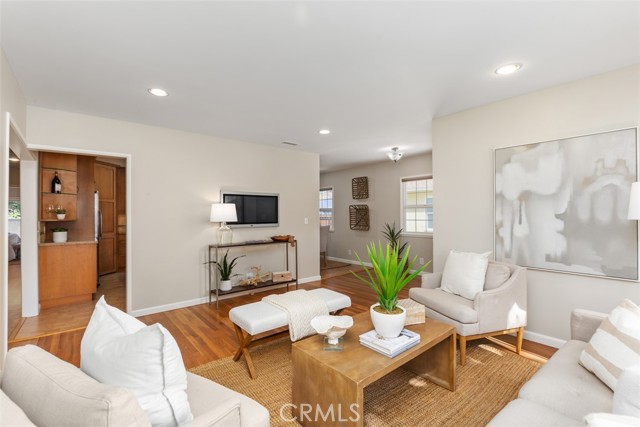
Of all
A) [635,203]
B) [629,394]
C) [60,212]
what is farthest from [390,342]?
[60,212]

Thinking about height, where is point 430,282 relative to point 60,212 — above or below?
below

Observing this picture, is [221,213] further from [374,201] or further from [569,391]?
[374,201]

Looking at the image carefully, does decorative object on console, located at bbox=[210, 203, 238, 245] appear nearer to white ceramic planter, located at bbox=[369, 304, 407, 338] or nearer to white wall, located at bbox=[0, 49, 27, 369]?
white wall, located at bbox=[0, 49, 27, 369]

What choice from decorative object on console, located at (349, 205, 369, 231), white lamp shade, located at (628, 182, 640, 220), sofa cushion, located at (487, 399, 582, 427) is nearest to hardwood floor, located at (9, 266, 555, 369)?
white lamp shade, located at (628, 182, 640, 220)

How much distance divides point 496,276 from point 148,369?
2771 millimetres

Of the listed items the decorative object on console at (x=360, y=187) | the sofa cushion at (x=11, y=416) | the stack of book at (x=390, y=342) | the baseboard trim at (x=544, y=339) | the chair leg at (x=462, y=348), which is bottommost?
the baseboard trim at (x=544, y=339)

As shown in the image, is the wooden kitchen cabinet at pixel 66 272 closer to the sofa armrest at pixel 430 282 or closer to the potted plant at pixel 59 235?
the potted plant at pixel 59 235

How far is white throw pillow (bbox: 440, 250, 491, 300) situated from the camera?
267 centimetres

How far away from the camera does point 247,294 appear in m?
4.54

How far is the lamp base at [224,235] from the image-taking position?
13.9 ft

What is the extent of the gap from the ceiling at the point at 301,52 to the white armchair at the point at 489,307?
1.70 m

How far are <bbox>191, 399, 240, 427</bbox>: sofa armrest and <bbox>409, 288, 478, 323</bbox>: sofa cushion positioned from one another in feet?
6.39

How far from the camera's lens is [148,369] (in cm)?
94

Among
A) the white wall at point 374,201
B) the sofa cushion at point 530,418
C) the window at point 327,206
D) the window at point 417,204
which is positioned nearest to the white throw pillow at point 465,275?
the sofa cushion at point 530,418
